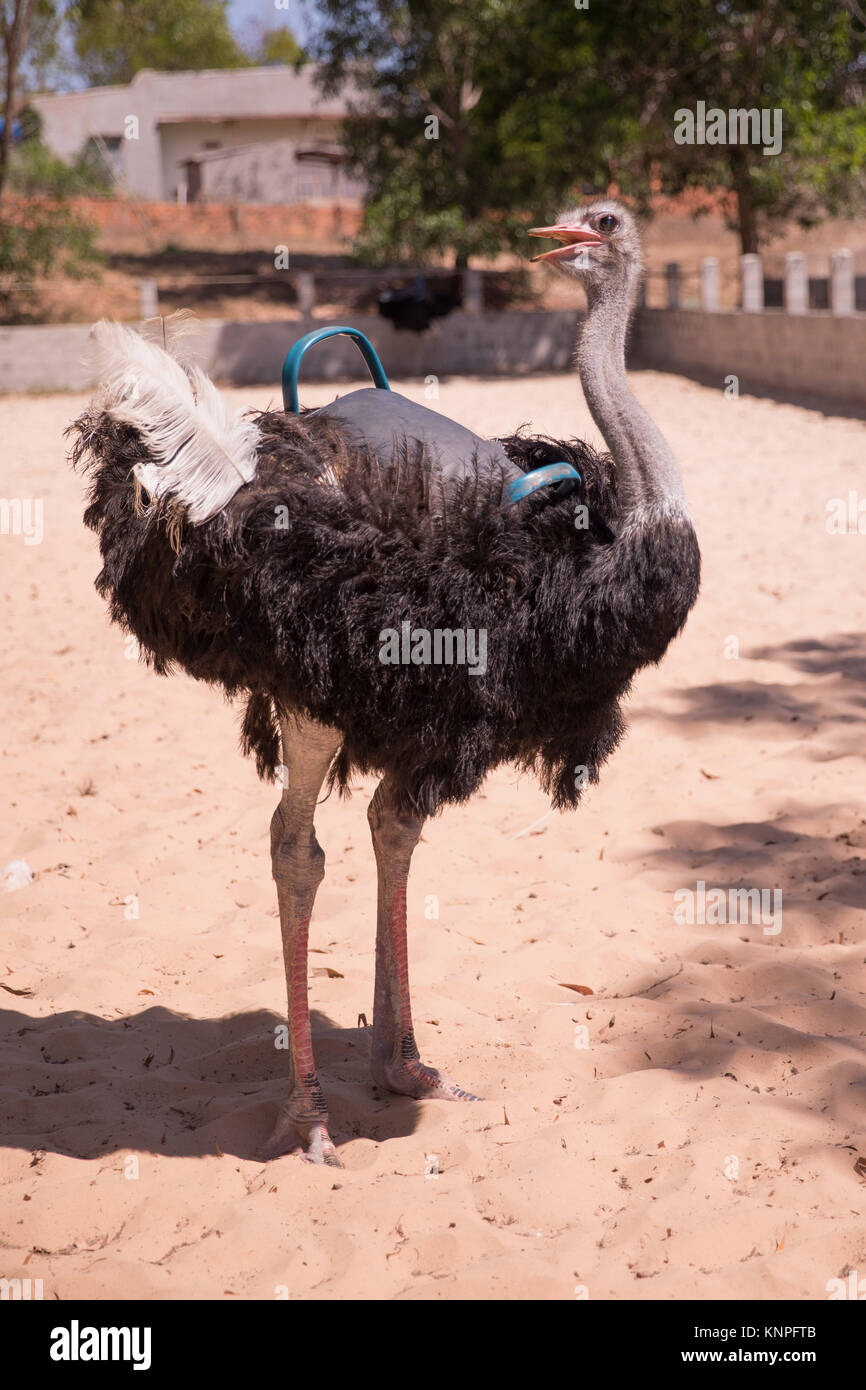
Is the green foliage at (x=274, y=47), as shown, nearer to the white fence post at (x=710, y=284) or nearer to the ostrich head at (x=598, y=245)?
the white fence post at (x=710, y=284)

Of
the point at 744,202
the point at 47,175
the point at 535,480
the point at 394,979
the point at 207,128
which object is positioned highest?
the point at 207,128

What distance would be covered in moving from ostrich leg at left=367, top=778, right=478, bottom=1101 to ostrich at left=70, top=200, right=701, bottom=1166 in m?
0.27

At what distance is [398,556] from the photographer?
2656mm

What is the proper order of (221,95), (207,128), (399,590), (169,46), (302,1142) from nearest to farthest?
(399,590), (302,1142), (221,95), (207,128), (169,46)

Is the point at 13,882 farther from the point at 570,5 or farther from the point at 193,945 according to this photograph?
the point at 570,5

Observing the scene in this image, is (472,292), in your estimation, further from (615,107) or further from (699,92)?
(699,92)

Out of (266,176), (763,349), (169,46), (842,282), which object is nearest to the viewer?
(842,282)

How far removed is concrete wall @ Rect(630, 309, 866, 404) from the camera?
1377 centimetres

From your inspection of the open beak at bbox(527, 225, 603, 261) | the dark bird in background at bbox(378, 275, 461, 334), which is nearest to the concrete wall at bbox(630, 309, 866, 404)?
the dark bird in background at bbox(378, 275, 461, 334)

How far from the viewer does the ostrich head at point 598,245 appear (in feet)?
9.46

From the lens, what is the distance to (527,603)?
8.82 ft

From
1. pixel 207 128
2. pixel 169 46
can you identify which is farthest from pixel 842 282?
pixel 169 46

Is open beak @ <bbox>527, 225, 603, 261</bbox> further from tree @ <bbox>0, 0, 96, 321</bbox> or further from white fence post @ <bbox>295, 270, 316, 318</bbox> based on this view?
tree @ <bbox>0, 0, 96, 321</bbox>

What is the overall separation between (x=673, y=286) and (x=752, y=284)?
278 cm
